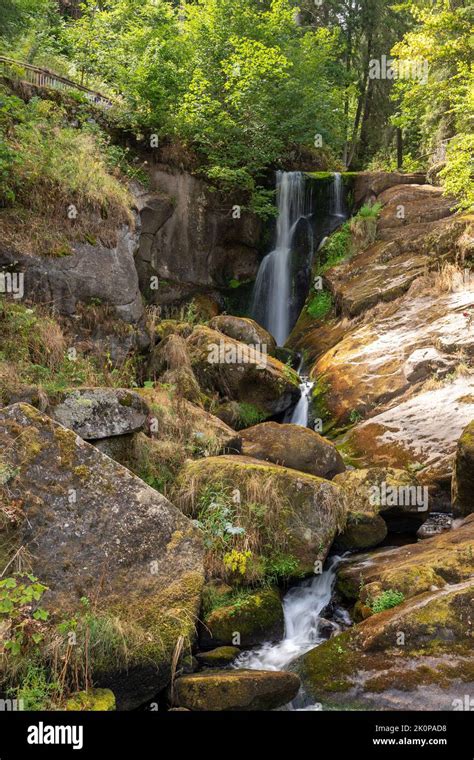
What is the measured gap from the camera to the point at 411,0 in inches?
855

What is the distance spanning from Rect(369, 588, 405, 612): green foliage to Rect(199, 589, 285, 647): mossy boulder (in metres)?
1.05

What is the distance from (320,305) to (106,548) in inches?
424

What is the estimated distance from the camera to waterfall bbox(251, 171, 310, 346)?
16891 millimetres

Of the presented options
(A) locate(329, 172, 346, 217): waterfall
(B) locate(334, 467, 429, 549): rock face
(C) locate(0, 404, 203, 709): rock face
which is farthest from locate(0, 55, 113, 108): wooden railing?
(B) locate(334, 467, 429, 549): rock face

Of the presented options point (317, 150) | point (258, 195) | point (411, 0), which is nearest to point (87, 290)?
point (258, 195)

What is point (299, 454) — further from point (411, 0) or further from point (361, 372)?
point (411, 0)

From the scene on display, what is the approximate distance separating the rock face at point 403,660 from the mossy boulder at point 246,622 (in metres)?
0.65

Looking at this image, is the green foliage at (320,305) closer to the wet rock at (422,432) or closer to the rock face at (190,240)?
the rock face at (190,240)

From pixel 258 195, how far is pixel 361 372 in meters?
→ 6.95

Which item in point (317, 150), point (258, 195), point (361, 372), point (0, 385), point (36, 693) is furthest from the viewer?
point (317, 150)

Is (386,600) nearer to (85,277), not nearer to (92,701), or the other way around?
(92,701)

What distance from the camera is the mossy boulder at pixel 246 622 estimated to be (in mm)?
6406

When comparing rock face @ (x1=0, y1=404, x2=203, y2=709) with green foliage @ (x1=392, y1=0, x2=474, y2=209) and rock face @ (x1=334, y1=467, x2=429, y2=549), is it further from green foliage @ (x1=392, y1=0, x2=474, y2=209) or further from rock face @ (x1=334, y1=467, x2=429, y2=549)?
green foliage @ (x1=392, y1=0, x2=474, y2=209)

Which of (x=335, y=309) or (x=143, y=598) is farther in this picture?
(x=335, y=309)
